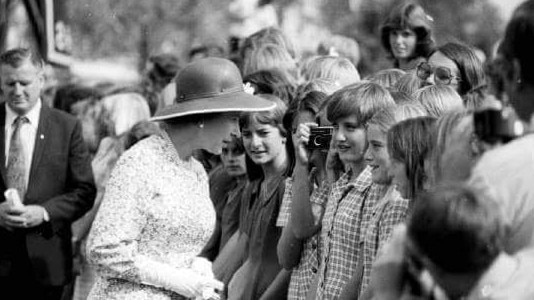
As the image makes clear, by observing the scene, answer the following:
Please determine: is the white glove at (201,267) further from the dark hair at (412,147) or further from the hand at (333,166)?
the dark hair at (412,147)

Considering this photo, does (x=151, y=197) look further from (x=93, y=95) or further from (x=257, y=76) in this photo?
(x=93, y=95)

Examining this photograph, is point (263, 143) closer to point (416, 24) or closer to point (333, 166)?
point (333, 166)

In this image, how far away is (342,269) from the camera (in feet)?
18.8

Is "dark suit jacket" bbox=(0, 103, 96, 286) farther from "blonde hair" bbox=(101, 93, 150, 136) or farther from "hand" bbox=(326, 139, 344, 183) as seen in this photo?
"hand" bbox=(326, 139, 344, 183)

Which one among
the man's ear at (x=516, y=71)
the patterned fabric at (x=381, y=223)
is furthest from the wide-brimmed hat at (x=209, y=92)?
the man's ear at (x=516, y=71)

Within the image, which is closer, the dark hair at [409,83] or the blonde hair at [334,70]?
the dark hair at [409,83]

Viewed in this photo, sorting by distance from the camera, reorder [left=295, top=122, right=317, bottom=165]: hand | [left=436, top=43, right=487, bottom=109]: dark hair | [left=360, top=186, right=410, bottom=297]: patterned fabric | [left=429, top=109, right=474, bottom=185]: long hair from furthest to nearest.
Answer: [left=436, top=43, right=487, bottom=109]: dark hair, [left=295, top=122, right=317, bottom=165]: hand, [left=360, top=186, right=410, bottom=297]: patterned fabric, [left=429, top=109, right=474, bottom=185]: long hair

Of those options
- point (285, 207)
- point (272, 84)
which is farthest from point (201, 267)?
point (272, 84)

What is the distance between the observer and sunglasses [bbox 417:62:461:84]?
6707 millimetres

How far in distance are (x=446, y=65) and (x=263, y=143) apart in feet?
3.71

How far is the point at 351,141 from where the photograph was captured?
591 centimetres

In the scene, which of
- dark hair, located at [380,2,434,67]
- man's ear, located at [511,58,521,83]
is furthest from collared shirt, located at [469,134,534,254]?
dark hair, located at [380,2,434,67]

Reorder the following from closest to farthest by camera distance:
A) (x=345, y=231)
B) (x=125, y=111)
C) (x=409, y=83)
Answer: (x=345, y=231) → (x=409, y=83) → (x=125, y=111)

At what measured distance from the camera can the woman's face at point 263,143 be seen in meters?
7.17
